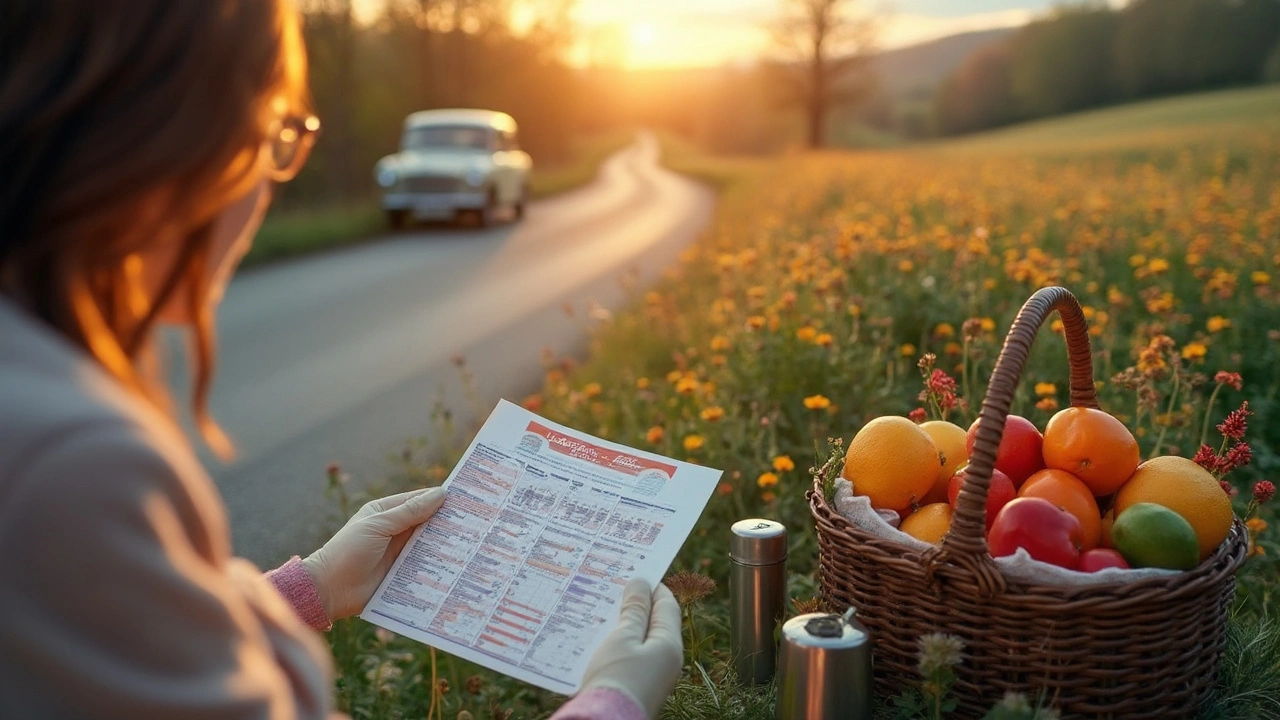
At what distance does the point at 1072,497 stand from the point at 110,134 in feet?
5.15

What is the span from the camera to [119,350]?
1.01m

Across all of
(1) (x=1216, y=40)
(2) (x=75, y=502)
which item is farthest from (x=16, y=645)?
(1) (x=1216, y=40)

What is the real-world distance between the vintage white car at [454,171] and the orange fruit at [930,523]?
13.3 meters

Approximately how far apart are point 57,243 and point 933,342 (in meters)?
3.85

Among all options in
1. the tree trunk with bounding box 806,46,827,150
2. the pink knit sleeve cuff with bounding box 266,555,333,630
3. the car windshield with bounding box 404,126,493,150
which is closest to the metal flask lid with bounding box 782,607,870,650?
the pink knit sleeve cuff with bounding box 266,555,333,630

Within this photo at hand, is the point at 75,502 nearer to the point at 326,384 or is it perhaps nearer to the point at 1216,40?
the point at 326,384

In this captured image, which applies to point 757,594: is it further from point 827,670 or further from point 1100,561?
point 1100,561

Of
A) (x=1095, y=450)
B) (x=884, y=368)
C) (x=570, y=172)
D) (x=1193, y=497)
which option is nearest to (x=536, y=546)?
(x=1095, y=450)

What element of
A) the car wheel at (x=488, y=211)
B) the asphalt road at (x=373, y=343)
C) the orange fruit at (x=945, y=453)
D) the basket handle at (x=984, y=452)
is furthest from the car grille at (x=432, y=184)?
the basket handle at (x=984, y=452)

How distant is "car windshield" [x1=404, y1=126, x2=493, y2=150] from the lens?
1627 centimetres

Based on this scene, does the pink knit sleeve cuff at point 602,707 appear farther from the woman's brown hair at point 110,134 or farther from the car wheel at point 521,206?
the car wheel at point 521,206

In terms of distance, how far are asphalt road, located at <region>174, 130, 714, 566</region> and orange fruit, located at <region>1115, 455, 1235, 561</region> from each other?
2.74 meters

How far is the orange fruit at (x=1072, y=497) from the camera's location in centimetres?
186

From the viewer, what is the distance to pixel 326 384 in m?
6.25
